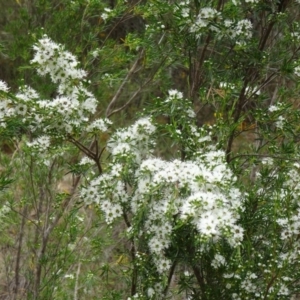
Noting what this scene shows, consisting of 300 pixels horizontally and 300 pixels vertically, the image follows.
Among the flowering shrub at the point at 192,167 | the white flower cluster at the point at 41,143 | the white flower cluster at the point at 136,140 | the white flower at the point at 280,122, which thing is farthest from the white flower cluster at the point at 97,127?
the white flower at the point at 280,122

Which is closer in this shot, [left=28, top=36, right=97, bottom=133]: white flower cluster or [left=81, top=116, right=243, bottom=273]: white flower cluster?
[left=81, top=116, right=243, bottom=273]: white flower cluster

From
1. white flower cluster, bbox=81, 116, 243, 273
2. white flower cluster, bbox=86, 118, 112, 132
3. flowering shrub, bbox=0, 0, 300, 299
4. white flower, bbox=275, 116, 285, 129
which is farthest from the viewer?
white flower, bbox=275, 116, 285, 129

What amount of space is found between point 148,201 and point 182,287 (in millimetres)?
715

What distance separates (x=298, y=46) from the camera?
153 inches

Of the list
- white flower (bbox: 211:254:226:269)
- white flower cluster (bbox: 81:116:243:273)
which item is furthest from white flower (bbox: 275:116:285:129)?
white flower (bbox: 211:254:226:269)

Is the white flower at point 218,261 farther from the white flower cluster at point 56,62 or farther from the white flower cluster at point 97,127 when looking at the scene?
the white flower cluster at point 56,62

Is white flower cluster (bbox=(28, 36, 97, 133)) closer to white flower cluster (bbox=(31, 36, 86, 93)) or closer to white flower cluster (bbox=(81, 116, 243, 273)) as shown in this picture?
white flower cluster (bbox=(31, 36, 86, 93))

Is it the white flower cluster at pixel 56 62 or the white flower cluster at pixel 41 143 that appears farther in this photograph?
the white flower cluster at pixel 41 143

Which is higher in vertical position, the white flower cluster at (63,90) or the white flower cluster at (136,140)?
the white flower cluster at (63,90)

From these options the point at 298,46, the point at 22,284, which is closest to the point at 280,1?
the point at 298,46

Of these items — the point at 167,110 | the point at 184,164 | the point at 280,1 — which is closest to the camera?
the point at 184,164

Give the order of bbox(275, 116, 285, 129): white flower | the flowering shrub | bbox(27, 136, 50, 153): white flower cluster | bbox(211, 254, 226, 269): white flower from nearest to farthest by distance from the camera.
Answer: the flowering shrub < bbox(211, 254, 226, 269): white flower < bbox(27, 136, 50, 153): white flower cluster < bbox(275, 116, 285, 129): white flower

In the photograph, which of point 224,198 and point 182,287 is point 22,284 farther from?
point 224,198

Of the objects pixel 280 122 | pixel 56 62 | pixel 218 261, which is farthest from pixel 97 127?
pixel 280 122
